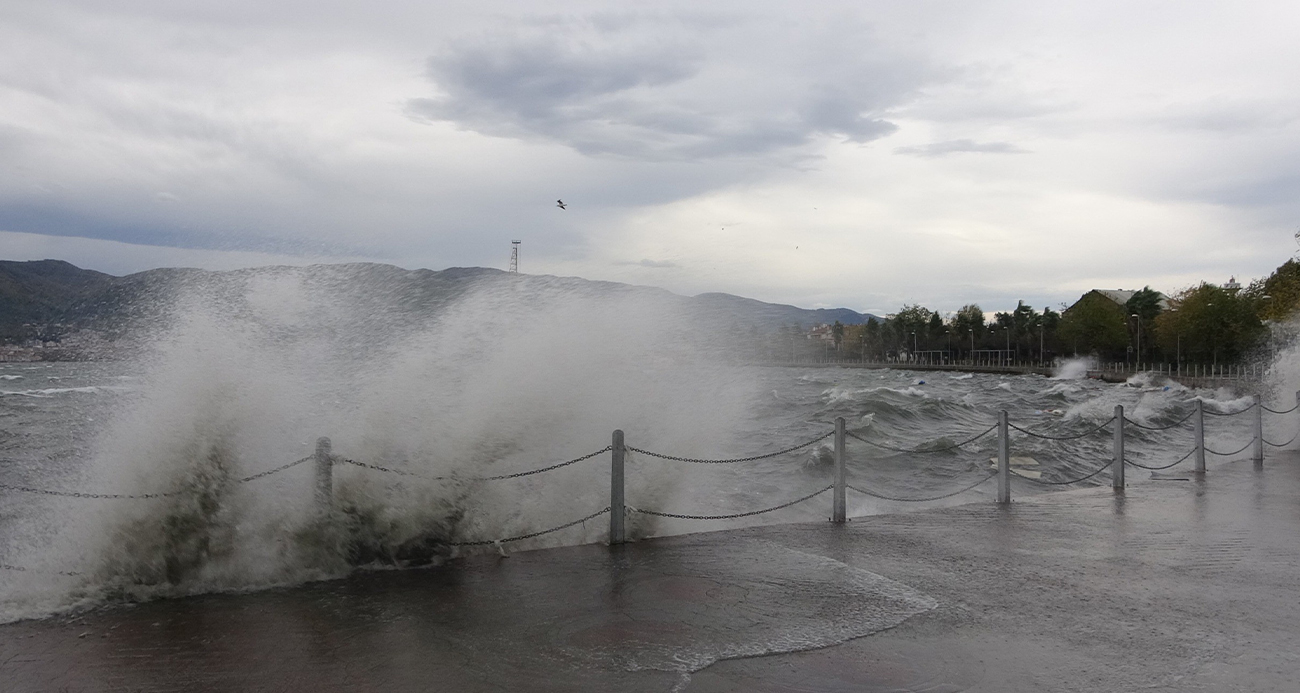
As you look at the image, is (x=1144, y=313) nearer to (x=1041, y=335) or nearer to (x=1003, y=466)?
(x=1041, y=335)

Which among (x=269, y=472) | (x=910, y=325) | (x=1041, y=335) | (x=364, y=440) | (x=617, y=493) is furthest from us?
(x=910, y=325)

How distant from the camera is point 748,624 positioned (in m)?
5.95

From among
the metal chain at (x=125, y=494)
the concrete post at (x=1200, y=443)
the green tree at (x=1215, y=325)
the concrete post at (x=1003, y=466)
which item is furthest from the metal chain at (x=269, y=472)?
the green tree at (x=1215, y=325)

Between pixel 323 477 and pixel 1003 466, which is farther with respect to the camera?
pixel 1003 466

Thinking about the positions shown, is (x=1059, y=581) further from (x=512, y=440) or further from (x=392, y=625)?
(x=512, y=440)

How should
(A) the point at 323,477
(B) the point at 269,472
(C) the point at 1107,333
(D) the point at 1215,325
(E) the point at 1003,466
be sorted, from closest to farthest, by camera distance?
A: (B) the point at 269,472 → (A) the point at 323,477 → (E) the point at 1003,466 → (D) the point at 1215,325 → (C) the point at 1107,333

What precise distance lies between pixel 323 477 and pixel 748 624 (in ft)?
13.9

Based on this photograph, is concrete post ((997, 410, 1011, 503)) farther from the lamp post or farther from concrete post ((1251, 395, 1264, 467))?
the lamp post

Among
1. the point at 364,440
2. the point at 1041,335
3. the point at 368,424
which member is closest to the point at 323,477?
the point at 364,440

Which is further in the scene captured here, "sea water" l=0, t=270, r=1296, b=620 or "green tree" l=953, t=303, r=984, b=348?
"green tree" l=953, t=303, r=984, b=348

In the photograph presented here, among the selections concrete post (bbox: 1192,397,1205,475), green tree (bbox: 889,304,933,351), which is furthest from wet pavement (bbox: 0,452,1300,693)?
green tree (bbox: 889,304,933,351)

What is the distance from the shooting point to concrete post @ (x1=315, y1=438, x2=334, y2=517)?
7.98 meters

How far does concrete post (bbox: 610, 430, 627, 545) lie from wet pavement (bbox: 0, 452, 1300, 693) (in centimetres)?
28

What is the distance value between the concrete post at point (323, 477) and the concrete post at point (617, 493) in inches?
106
